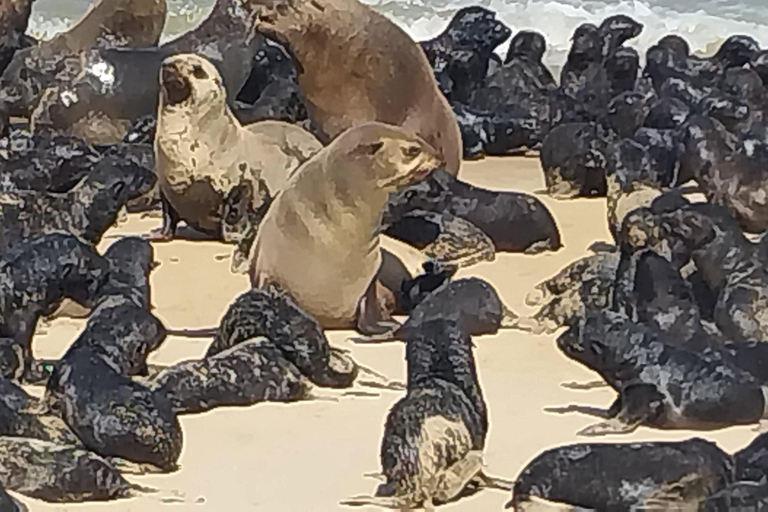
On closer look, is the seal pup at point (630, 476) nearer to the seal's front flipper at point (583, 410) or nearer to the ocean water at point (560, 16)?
the seal's front flipper at point (583, 410)

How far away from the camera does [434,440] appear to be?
11.9 feet

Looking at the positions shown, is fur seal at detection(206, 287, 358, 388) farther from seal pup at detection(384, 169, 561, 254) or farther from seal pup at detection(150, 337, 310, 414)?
seal pup at detection(384, 169, 561, 254)

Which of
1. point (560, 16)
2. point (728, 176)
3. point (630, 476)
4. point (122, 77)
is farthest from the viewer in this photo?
point (560, 16)

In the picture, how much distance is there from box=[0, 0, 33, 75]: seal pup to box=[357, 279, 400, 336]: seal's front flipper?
383 cm

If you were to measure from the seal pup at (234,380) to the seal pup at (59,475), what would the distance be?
1.87ft

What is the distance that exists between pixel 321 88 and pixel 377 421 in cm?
256

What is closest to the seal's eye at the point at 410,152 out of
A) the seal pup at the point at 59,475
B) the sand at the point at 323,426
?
the sand at the point at 323,426

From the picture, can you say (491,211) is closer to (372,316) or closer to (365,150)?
(372,316)

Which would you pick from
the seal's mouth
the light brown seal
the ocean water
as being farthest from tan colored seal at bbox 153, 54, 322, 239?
the ocean water

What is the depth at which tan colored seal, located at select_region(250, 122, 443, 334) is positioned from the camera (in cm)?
496

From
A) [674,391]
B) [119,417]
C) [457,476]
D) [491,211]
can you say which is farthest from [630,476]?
[491,211]

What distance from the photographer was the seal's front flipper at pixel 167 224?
6.24 metres

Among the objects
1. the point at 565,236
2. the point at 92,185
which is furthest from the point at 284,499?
the point at 565,236

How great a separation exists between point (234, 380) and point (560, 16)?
31.0 ft
